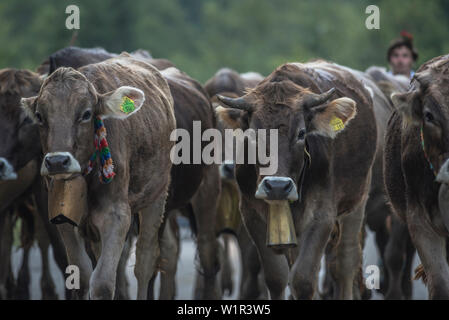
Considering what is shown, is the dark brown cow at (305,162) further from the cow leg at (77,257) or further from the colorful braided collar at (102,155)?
the cow leg at (77,257)

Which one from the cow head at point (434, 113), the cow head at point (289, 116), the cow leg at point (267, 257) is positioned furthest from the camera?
the cow leg at point (267, 257)

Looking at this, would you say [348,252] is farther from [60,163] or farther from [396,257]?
[60,163]

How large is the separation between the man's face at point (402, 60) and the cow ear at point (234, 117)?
6147 millimetres

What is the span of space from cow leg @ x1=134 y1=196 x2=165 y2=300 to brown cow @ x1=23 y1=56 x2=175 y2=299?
1.33ft

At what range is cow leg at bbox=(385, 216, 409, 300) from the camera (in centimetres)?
1080

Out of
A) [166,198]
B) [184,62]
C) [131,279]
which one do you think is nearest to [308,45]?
[184,62]

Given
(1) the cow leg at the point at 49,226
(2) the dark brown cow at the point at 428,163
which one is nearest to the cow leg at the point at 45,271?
(1) the cow leg at the point at 49,226

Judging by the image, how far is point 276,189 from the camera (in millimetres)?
6969

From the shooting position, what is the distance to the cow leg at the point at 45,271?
10.7 m

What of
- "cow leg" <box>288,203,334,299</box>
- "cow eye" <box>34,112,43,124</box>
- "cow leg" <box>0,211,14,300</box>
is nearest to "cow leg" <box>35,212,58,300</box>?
"cow leg" <box>0,211,14,300</box>

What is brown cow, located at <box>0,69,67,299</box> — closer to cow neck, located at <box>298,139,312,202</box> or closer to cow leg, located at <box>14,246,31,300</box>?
cow leg, located at <box>14,246,31,300</box>

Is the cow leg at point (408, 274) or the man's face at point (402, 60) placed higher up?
the man's face at point (402, 60)

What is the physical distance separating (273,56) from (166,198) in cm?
3082

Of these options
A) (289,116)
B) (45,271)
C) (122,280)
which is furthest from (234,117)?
Result: (45,271)
